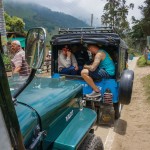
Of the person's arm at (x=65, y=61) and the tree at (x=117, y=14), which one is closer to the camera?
the person's arm at (x=65, y=61)

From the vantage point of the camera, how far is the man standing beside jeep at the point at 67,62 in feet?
22.1

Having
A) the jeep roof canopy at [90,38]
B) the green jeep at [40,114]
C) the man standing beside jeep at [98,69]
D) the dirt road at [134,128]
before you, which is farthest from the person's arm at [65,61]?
the green jeep at [40,114]

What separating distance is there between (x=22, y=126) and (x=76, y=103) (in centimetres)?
143

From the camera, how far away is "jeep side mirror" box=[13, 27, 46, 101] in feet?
5.74

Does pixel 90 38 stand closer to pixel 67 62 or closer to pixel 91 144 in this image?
pixel 67 62

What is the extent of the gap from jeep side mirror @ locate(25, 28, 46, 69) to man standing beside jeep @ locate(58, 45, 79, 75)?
4.68 m

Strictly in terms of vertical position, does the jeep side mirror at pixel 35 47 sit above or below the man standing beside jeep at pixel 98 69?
above

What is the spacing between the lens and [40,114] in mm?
2061

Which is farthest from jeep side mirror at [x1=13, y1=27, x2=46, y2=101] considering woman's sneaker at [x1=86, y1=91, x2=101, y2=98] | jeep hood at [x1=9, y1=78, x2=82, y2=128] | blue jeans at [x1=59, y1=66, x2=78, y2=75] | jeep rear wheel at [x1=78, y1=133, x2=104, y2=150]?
blue jeans at [x1=59, y1=66, x2=78, y2=75]

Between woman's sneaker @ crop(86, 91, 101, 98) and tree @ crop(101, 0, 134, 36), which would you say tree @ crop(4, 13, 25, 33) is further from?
woman's sneaker @ crop(86, 91, 101, 98)

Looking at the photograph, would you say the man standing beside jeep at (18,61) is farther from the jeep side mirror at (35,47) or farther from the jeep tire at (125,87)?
the jeep tire at (125,87)

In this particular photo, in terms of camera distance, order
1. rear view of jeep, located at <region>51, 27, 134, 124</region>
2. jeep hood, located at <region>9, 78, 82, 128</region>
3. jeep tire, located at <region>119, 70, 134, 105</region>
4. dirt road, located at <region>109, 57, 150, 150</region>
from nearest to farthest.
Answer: jeep hood, located at <region>9, 78, 82, 128</region> < dirt road, located at <region>109, 57, 150, 150</region> < jeep tire, located at <region>119, 70, 134, 105</region> < rear view of jeep, located at <region>51, 27, 134, 124</region>

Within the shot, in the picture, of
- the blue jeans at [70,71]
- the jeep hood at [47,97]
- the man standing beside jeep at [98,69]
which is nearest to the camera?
the jeep hood at [47,97]

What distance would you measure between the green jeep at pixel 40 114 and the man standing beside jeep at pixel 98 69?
2973 millimetres
